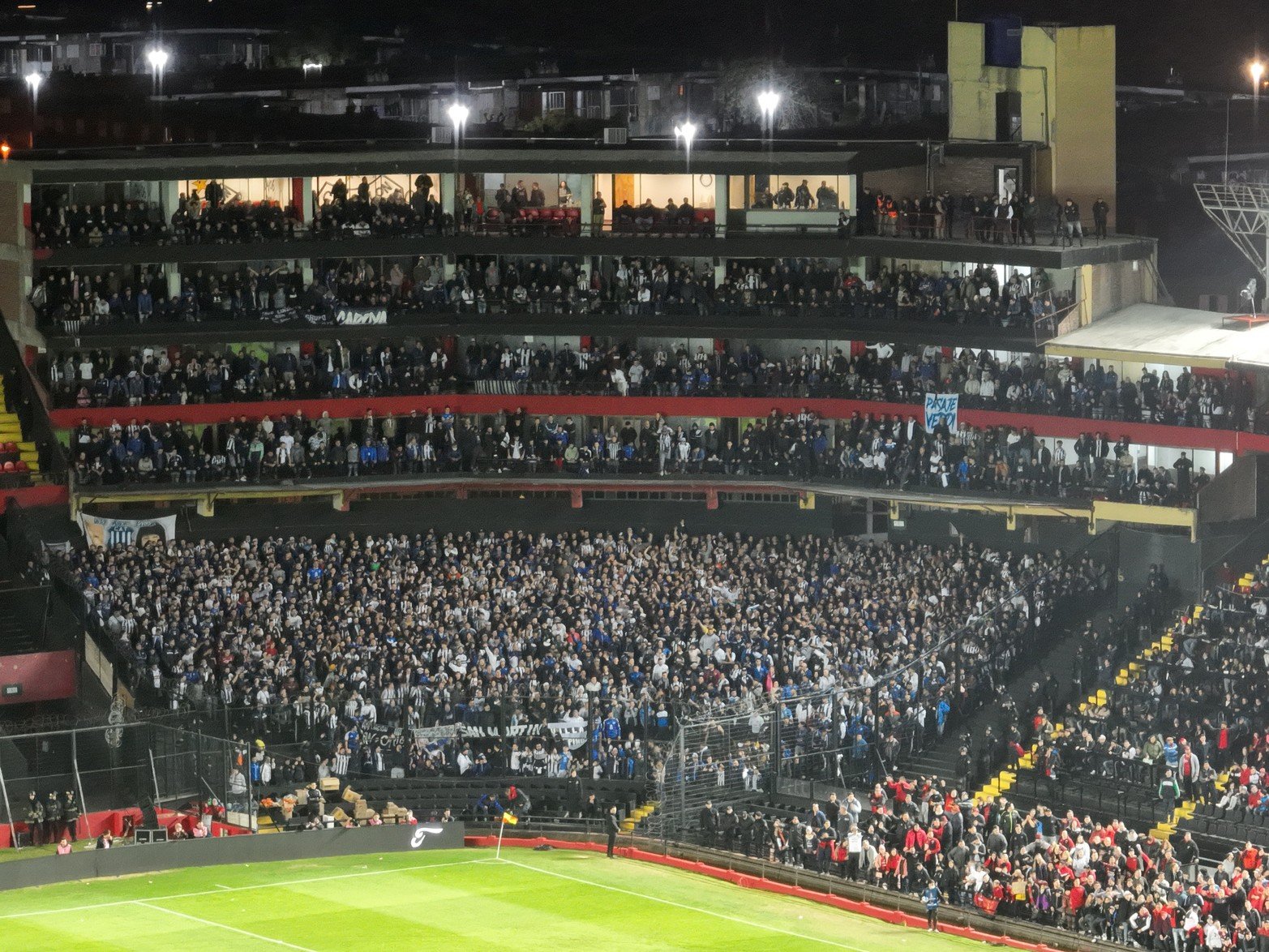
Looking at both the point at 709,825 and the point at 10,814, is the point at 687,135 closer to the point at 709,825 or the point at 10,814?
the point at 709,825

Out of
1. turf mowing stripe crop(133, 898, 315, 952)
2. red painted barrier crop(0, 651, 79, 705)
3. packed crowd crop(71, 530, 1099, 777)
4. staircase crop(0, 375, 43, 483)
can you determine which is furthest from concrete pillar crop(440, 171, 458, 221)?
turf mowing stripe crop(133, 898, 315, 952)

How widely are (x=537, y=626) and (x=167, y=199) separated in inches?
728

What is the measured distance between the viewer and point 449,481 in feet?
173

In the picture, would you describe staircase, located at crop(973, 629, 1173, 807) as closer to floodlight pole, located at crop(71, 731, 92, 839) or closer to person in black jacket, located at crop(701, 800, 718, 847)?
person in black jacket, located at crop(701, 800, 718, 847)

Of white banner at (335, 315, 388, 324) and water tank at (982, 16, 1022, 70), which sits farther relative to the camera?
water tank at (982, 16, 1022, 70)

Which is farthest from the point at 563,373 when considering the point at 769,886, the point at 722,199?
the point at 769,886

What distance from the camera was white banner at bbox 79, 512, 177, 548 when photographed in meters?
50.3

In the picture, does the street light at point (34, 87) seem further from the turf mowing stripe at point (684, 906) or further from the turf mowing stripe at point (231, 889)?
the turf mowing stripe at point (684, 906)

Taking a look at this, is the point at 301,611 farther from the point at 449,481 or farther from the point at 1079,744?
the point at 1079,744

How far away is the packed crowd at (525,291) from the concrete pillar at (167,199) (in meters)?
1.90

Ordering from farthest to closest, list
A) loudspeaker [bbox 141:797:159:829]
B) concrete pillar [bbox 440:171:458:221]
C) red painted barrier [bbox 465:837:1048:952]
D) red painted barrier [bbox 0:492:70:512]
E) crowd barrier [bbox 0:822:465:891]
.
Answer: concrete pillar [bbox 440:171:458:221] < red painted barrier [bbox 0:492:70:512] < loudspeaker [bbox 141:797:159:829] < crowd barrier [bbox 0:822:465:891] < red painted barrier [bbox 465:837:1048:952]

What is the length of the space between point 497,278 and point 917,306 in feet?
38.3

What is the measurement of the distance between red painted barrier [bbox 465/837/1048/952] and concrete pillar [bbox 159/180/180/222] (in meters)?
A: 23.0

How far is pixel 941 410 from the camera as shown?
1946 inches
